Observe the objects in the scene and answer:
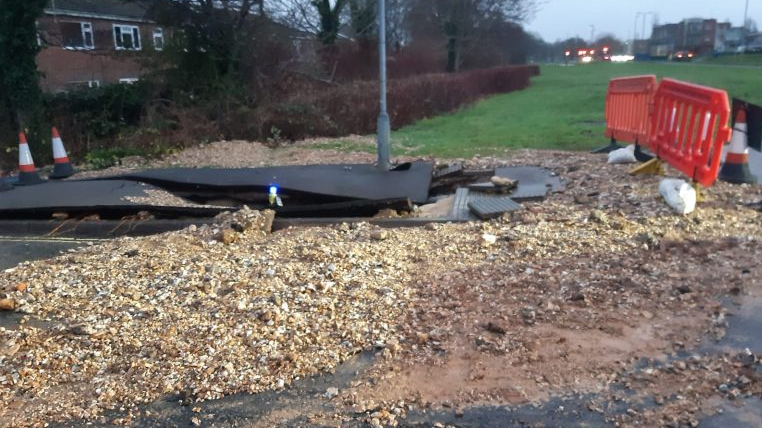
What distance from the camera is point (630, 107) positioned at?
9.14 m

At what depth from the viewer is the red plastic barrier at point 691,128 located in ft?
20.5

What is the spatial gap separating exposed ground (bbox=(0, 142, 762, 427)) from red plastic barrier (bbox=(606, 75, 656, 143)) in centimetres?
242

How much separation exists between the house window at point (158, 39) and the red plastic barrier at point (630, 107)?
1286 centimetres

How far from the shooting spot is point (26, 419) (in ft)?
11.2

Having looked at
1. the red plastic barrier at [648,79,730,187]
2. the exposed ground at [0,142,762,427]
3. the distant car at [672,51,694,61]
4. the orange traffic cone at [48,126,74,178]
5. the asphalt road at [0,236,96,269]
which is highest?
the distant car at [672,51,694,61]

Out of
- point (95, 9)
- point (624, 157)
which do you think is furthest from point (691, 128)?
point (95, 9)

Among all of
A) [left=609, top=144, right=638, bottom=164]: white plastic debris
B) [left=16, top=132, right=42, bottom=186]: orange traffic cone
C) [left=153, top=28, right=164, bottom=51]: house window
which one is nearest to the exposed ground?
[left=609, top=144, right=638, bottom=164]: white plastic debris

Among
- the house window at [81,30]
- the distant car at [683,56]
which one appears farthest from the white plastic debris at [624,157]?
the distant car at [683,56]

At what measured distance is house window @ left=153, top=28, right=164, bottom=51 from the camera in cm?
1802

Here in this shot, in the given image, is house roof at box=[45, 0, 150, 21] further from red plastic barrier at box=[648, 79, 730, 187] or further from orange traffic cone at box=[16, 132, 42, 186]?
red plastic barrier at box=[648, 79, 730, 187]

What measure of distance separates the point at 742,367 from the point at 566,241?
2202 millimetres

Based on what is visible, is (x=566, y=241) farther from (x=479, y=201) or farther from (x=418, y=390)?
(x=418, y=390)

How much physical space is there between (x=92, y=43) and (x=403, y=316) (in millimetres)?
31018

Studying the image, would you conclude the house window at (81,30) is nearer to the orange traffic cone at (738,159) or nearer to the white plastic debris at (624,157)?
the white plastic debris at (624,157)
